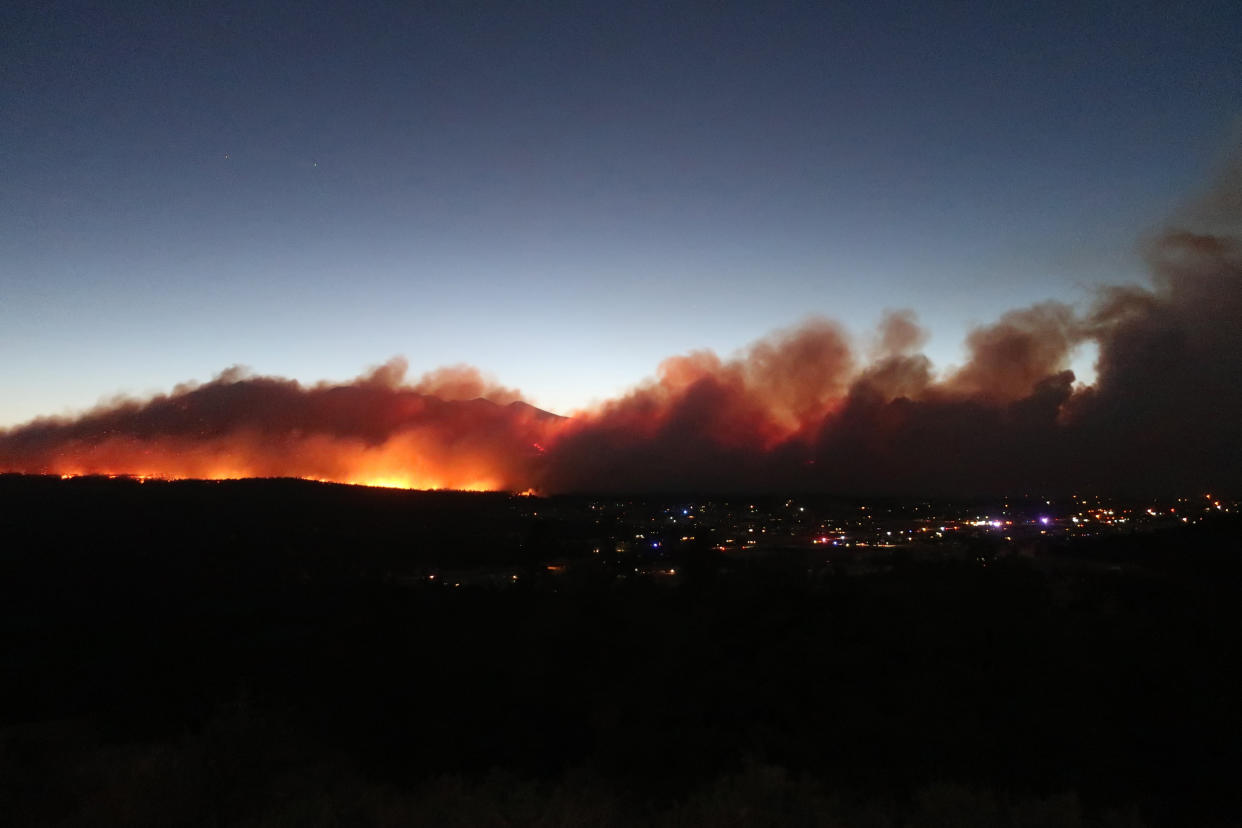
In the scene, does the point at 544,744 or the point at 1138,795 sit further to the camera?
the point at 544,744

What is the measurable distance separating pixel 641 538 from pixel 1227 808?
162 ft

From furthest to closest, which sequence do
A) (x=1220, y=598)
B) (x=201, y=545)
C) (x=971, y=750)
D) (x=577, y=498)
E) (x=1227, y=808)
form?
(x=577, y=498) < (x=201, y=545) < (x=1220, y=598) < (x=971, y=750) < (x=1227, y=808)

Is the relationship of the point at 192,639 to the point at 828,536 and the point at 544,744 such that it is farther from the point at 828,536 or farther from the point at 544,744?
the point at 828,536

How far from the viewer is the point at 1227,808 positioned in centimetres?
1207

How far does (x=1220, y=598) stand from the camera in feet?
72.8

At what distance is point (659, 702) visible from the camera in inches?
612

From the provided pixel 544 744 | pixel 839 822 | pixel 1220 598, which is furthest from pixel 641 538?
pixel 839 822

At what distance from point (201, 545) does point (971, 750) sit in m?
44.5

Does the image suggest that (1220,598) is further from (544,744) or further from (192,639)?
(192,639)

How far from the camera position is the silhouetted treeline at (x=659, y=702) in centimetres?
1214

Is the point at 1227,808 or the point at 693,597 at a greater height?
the point at 693,597

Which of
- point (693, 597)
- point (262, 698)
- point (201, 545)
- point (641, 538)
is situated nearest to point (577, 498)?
point (641, 538)

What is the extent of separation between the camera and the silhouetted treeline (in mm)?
12141

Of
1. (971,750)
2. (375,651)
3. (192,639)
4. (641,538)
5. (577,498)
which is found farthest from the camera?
(577,498)
